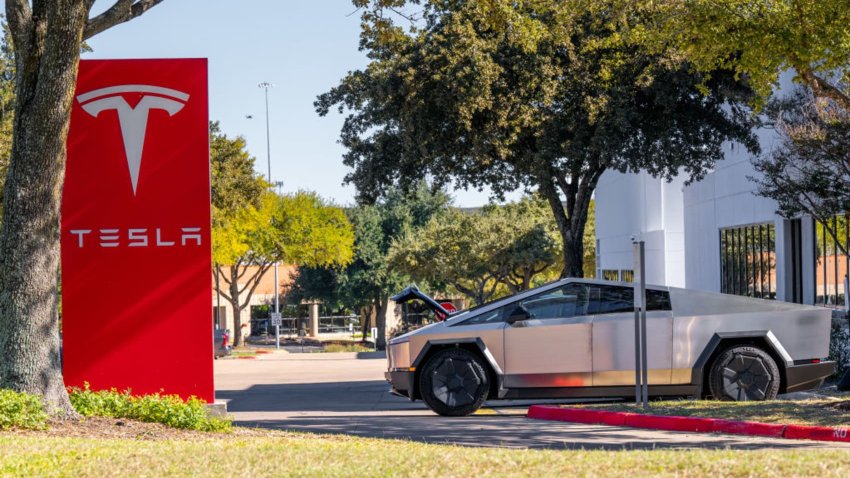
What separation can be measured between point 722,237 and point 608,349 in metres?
16.5

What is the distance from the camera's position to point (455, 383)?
1343 cm

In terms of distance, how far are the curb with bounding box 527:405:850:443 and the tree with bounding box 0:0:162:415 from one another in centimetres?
578

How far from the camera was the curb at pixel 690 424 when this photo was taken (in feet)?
34.0

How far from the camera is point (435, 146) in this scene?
21703 millimetres

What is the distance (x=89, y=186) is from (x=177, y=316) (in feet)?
5.34

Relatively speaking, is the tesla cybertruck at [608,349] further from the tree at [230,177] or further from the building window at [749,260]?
the tree at [230,177]

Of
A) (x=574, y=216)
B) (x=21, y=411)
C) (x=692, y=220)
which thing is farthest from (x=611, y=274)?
(x=21, y=411)

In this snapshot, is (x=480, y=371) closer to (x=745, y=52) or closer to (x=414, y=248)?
(x=745, y=52)

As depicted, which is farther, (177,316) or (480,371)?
(480,371)

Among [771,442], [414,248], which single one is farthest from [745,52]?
[414,248]

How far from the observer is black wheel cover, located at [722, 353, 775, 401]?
13.2 metres

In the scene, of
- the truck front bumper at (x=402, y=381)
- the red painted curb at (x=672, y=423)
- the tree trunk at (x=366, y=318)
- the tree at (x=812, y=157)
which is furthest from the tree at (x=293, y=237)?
the red painted curb at (x=672, y=423)

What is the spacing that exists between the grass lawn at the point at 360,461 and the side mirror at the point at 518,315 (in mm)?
4969

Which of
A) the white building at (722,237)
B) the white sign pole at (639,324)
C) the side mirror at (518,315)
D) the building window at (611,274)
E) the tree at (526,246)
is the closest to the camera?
the white sign pole at (639,324)
